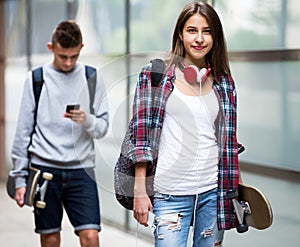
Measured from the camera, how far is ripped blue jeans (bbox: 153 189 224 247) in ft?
7.93

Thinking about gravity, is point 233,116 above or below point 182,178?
above

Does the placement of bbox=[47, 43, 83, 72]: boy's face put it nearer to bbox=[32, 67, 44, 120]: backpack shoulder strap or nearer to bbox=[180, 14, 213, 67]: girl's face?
bbox=[32, 67, 44, 120]: backpack shoulder strap

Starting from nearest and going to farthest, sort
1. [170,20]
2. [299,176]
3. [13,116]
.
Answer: [299,176]
[170,20]
[13,116]

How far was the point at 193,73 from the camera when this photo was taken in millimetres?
2408

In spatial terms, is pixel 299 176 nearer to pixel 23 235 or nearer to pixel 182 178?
pixel 182 178

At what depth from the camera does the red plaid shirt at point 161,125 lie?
7.83 feet

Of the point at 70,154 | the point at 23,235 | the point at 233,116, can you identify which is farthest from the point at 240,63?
the point at 23,235

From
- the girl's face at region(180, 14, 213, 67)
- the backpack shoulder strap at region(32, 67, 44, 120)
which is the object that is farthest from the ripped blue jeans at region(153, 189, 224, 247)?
the backpack shoulder strap at region(32, 67, 44, 120)

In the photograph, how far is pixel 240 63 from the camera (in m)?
4.13

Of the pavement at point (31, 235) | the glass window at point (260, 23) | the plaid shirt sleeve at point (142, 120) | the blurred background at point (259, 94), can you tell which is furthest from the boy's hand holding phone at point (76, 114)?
the pavement at point (31, 235)

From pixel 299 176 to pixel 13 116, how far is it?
4.57 meters

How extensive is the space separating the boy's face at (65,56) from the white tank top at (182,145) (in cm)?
93

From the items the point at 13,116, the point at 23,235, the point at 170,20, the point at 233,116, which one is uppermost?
the point at 170,20

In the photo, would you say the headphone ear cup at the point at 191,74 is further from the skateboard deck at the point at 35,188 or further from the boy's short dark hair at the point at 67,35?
the skateboard deck at the point at 35,188
